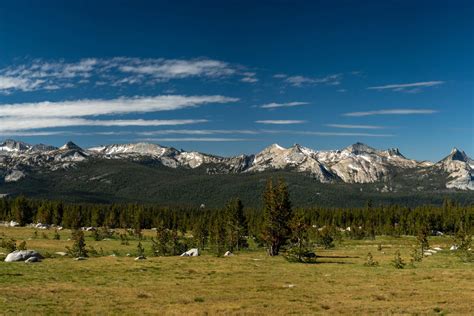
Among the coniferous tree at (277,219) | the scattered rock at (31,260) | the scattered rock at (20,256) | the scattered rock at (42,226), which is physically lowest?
the scattered rock at (42,226)

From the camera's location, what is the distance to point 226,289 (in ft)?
137

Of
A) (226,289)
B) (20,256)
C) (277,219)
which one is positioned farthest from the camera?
(277,219)

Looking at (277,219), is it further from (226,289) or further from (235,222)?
(226,289)

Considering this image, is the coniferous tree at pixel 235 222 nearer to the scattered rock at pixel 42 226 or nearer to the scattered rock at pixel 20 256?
the scattered rock at pixel 20 256

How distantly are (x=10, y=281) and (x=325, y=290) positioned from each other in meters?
32.6

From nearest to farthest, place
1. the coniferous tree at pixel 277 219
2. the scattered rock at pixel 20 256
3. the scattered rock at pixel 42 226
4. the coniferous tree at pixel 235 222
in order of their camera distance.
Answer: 1. the scattered rock at pixel 20 256
2. the coniferous tree at pixel 277 219
3. the coniferous tree at pixel 235 222
4. the scattered rock at pixel 42 226

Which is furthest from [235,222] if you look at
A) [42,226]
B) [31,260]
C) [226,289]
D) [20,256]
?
[42,226]

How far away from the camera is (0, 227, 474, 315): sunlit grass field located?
32.6 m

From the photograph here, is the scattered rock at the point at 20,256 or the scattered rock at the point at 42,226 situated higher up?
the scattered rock at the point at 20,256

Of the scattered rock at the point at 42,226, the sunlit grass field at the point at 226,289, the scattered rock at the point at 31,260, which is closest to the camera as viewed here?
the sunlit grass field at the point at 226,289

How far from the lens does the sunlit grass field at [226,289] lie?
3256cm

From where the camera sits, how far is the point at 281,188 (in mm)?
86688

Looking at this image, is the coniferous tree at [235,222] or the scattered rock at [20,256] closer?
the scattered rock at [20,256]

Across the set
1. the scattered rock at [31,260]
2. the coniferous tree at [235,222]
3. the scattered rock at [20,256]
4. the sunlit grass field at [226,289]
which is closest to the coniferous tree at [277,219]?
the sunlit grass field at [226,289]
